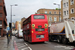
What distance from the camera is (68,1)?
36.2 m

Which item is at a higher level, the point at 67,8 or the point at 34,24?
the point at 67,8

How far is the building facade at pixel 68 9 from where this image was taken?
33.8 meters

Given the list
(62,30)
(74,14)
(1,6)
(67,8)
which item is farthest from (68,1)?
(1,6)

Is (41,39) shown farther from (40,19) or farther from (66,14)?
(66,14)

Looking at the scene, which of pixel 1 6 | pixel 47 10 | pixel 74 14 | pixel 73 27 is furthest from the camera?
pixel 47 10

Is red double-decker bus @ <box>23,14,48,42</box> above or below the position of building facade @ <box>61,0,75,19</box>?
below

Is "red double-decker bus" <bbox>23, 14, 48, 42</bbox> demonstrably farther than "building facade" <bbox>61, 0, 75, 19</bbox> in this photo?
No

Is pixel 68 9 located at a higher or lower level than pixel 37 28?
higher

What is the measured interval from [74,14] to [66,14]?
4720mm

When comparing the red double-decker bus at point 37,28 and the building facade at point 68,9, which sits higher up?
the building facade at point 68,9

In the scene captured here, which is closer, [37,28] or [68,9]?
[37,28]

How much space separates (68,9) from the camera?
36.3m

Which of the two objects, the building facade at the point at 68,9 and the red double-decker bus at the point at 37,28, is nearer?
the red double-decker bus at the point at 37,28

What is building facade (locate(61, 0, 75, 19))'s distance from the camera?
3375cm
